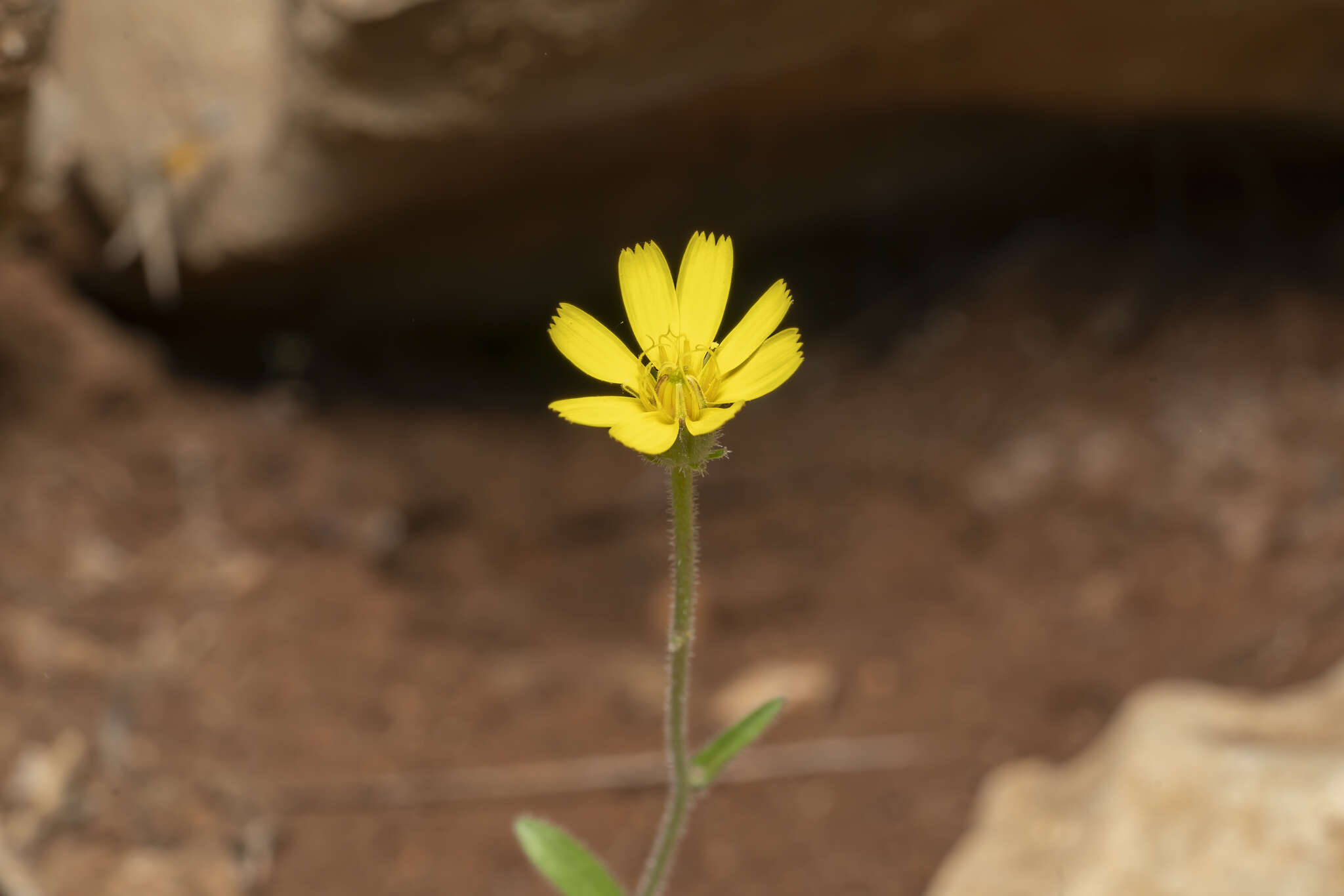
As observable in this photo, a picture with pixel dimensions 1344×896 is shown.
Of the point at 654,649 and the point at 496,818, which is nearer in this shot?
the point at 496,818

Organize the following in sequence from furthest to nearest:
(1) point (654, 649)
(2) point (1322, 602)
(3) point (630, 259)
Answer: (1) point (654, 649) → (2) point (1322, 602) → (3) point (630, 259)

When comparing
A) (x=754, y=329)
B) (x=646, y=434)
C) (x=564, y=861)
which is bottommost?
(x=564, y=861)

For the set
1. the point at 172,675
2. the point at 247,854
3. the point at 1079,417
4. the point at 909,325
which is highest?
the point at 909,325

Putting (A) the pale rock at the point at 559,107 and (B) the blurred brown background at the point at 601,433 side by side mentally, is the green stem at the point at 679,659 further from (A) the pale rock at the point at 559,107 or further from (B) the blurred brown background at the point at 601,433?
(A) the pale rock at the point at 559,107

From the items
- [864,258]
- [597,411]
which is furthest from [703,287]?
[864,258]

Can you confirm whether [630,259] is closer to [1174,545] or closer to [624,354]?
[624,354]

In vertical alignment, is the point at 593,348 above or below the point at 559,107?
below

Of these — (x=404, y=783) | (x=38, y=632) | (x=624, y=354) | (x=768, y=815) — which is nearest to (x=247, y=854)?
(x=404, y=783)

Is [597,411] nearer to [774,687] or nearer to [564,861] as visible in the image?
[564,861]
